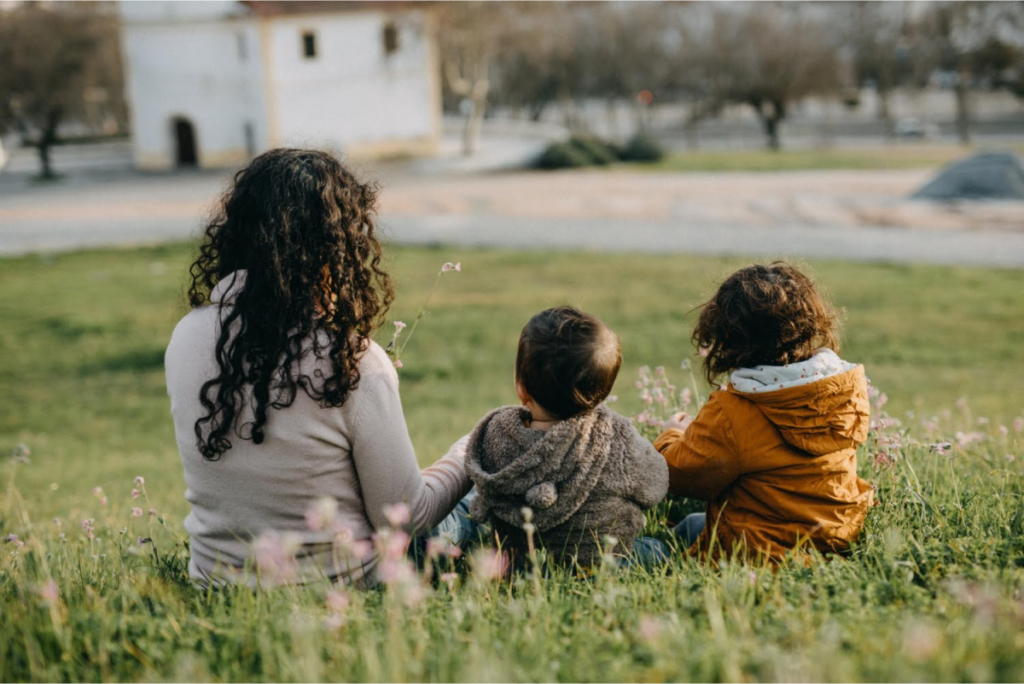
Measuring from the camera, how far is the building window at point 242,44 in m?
35.8

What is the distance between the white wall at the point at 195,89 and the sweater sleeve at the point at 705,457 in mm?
35347

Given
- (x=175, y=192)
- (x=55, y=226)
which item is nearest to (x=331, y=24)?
(x=175, y=192)

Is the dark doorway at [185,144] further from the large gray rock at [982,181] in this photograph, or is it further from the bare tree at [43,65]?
the large gray rock at [982,181]

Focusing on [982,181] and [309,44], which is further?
[309,44]

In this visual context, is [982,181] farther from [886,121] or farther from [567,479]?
[886,121]

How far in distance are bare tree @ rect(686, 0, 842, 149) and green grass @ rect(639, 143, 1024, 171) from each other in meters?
11.4

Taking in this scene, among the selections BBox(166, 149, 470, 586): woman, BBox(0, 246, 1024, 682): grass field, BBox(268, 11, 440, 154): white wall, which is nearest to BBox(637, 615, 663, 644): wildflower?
BBox(0, 246, 1024, 682): grass field

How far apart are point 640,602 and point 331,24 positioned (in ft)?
123

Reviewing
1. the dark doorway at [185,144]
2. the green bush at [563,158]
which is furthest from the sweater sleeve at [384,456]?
the dark doorway at [185,144]

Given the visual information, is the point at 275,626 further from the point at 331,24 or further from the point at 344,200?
the point at 331,24

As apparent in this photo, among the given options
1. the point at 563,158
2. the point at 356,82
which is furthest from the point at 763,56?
the point at 356,82

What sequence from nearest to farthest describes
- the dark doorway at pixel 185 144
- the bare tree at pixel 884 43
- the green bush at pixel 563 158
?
the green bush at pixel 563 158 < the dark doorway at pixel 185 144 < the bare tree at pixel 884 43

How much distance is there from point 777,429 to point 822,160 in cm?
3215

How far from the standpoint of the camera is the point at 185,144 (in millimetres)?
38531
